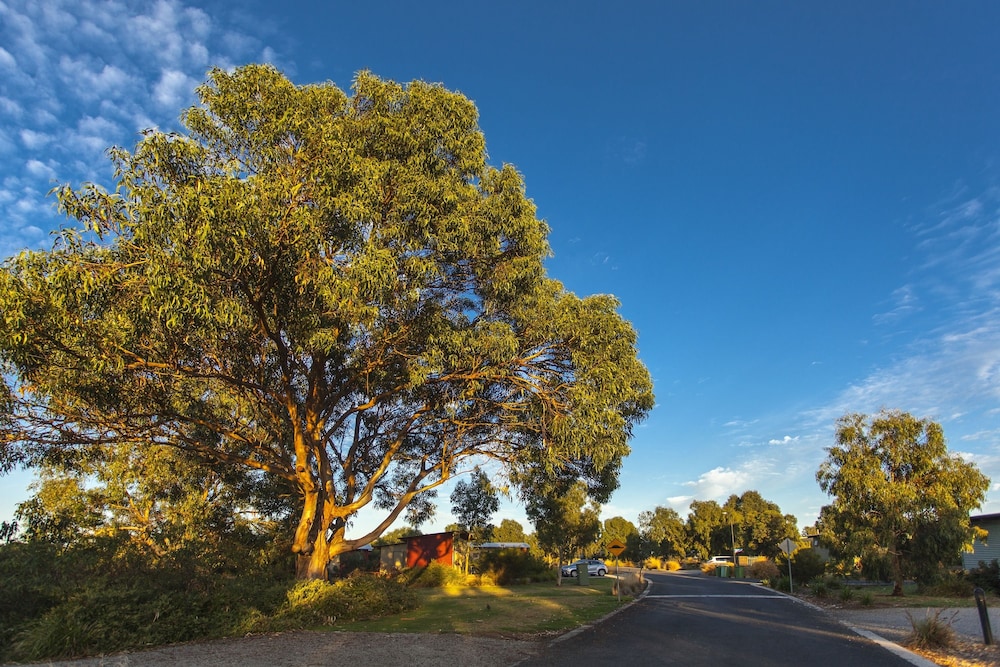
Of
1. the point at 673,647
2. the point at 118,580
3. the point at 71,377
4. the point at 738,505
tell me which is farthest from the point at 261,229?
the point at 738,505

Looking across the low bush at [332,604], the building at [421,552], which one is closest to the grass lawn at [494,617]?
the low bush at [332,604]

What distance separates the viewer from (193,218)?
9.02m

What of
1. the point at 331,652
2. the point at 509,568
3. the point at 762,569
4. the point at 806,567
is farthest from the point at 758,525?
the point at 331,652

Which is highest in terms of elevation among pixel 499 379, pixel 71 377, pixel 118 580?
pixel 499 379

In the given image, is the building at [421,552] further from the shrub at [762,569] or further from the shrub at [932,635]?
the shrub at [932,635]

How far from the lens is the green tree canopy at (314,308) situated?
32.1 ft

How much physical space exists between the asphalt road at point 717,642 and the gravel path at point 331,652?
958 mm

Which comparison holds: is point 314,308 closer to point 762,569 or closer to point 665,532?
point 762,569

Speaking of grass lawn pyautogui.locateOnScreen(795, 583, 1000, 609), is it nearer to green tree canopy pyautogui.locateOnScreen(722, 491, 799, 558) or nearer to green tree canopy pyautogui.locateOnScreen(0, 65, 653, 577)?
green tree canopy pyautogui.locateOnScreen(0, 65, 653, 577)

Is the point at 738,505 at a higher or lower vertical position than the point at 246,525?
higher

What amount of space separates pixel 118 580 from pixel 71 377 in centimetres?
412

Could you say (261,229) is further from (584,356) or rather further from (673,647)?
(673,647)

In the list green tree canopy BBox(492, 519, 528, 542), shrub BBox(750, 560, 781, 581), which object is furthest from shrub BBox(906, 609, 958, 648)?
green tree canopy BBox(492, 519, 528, 542)

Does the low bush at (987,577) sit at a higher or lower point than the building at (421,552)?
lower
